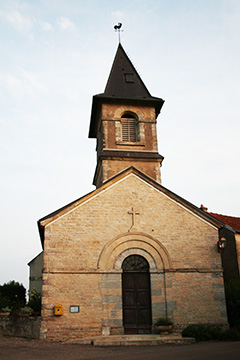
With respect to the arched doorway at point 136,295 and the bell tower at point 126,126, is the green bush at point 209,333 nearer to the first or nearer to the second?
the arched doorway at point 136,295

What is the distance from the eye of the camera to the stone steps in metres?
11.8

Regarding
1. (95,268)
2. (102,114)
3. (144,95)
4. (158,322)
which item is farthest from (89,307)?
(144,95)

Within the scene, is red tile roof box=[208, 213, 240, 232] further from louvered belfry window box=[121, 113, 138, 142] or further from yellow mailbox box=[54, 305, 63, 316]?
yellow mailbox box=[54, 305, 63, 316]

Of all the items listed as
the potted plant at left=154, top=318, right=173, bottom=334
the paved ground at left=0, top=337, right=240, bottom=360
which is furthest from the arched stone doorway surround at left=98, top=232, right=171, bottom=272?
the paved ground at left=0, top=337, right=240, bottom=360

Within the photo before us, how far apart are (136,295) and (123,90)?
11.9m

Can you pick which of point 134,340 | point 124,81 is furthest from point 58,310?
point 124,81

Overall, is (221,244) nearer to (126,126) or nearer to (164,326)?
(164,326)

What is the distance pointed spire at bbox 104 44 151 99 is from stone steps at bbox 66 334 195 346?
42.1 feet

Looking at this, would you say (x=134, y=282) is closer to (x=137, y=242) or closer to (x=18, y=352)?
(x=137, y=242)

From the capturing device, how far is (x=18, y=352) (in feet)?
34.5

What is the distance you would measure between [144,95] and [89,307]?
1252cm

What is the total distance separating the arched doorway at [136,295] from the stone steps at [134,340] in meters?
1.03

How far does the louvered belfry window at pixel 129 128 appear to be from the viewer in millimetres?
20094

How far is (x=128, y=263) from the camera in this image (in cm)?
1448
